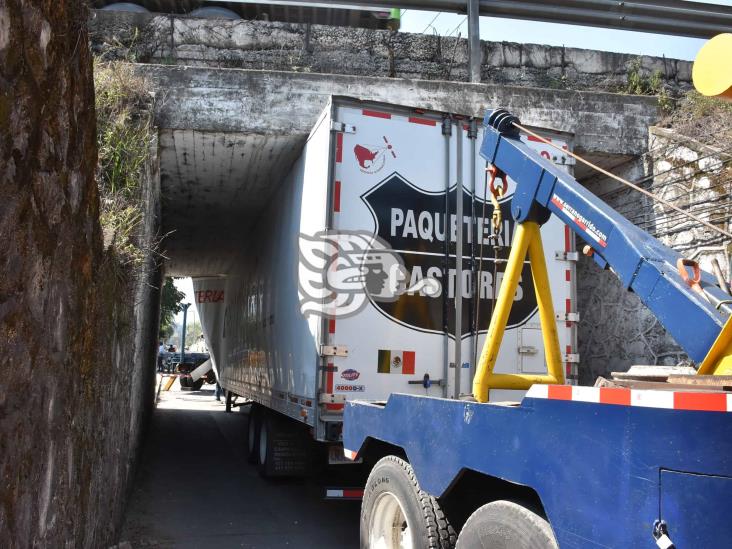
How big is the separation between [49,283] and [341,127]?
375 centimetres

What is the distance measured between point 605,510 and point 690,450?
41 cm

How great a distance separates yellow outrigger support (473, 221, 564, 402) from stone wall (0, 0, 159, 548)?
2440 mm

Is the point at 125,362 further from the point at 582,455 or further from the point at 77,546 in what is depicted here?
the point at 582,455

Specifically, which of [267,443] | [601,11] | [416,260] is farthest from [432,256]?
[601,11]

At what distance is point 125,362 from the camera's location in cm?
636

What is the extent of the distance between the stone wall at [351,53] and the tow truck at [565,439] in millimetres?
5952

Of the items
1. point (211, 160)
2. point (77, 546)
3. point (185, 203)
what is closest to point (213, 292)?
point (185, 203)

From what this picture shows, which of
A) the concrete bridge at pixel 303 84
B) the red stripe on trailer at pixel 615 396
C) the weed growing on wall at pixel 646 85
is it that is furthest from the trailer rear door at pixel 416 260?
the weed growing on wall at pixel 646 85

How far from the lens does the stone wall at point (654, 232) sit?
7.93 m

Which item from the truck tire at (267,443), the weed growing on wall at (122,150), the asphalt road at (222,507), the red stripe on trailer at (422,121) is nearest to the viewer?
the weed growing on wall at (122,150)

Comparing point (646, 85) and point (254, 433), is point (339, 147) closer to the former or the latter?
point (254, 433)

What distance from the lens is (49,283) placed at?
312 cm

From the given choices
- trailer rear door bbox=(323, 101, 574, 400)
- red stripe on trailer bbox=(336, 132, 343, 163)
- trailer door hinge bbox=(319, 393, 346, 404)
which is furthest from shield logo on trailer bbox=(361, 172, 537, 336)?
trailer door hinge bbox=(319, 393, 346, 404)

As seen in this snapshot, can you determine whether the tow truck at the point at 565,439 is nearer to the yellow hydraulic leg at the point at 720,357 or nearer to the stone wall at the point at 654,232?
the yellow hydraulic leg at the point at 720,357
